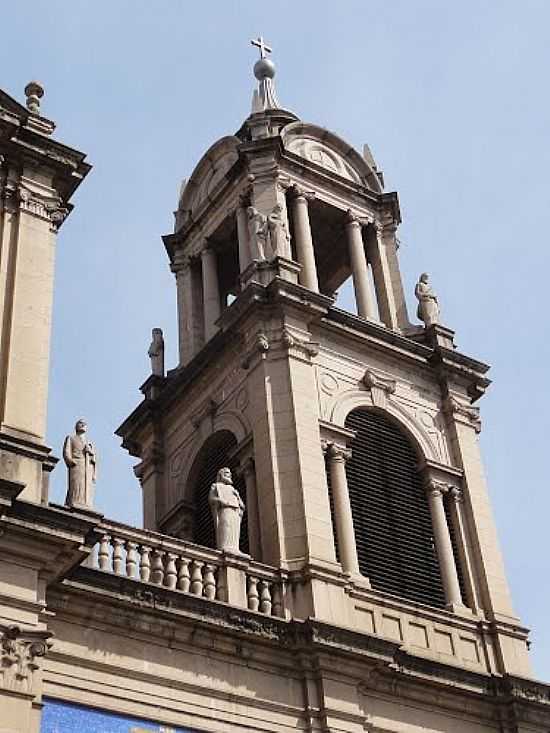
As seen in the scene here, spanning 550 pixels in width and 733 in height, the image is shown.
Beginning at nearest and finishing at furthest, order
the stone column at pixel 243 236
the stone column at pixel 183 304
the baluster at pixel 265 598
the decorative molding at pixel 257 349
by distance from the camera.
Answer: the baluster at pixel 265 598, the decorative molding at pixel 257 349, the stone column at pixel 243 236, the stone column at pixel 183 304

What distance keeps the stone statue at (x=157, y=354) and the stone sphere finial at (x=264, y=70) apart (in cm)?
764

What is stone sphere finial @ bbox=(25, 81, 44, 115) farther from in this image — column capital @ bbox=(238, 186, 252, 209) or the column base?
the column base

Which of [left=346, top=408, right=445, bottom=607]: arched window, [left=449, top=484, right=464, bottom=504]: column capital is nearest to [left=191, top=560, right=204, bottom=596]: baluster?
[left=346, top=408, right=445, bottom=607]: arched window

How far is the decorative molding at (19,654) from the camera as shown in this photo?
1447cm

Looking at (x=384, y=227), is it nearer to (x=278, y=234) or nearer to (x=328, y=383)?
(x=278, y=234)

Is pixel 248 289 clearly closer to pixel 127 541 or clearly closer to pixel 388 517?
pixel 388 517

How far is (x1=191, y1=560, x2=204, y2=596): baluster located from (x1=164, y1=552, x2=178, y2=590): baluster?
0.30m

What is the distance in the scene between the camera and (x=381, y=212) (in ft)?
92.6

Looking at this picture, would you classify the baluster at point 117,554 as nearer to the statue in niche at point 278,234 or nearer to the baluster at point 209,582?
the baluster at point 209,582

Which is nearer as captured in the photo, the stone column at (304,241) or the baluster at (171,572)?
the baluster at (171,572)

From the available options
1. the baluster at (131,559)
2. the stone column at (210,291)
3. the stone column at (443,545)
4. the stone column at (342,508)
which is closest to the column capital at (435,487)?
the stone column at (443,545)

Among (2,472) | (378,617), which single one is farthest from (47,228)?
(378,617)

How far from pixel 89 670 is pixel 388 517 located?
7.61 metres

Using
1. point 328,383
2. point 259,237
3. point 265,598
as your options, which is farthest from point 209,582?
point 259,237
